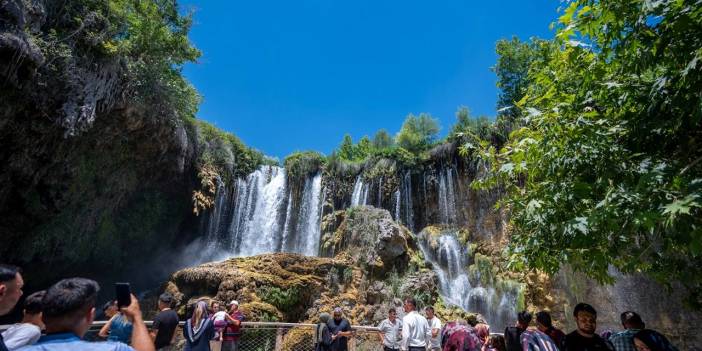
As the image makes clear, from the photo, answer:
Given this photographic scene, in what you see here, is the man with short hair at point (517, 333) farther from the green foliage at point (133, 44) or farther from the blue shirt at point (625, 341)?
the green foliage at point (133, 44)

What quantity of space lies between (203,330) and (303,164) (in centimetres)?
1815

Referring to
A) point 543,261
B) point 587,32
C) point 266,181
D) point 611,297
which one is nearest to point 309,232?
point 266,181

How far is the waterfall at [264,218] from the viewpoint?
65.2ft

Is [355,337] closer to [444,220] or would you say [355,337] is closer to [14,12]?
[14,12]

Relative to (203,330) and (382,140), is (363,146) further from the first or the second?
(203,330)

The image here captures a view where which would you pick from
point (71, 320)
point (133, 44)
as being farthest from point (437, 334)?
point (133, 44)

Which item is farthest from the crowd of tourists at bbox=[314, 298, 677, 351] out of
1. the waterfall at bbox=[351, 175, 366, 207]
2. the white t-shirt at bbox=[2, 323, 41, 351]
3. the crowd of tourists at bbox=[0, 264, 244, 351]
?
the waterfall at bbox=[351, 175, 366, 207]

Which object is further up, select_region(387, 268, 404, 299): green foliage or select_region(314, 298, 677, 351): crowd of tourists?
select_region(387, 268, 404, 299): green foliage

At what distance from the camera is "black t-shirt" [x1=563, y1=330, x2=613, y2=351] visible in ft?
11.0

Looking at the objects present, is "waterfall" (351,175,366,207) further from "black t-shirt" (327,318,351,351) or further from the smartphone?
the smartphone

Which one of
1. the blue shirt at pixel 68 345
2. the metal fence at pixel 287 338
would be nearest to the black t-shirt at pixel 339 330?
the metal fence at pixel 287 338

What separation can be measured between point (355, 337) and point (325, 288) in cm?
362

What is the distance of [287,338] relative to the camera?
8273 millimetres

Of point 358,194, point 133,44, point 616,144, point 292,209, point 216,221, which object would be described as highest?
point 133,44
